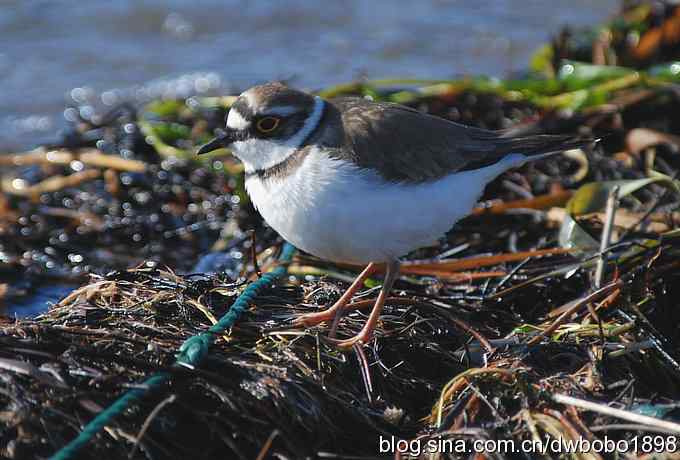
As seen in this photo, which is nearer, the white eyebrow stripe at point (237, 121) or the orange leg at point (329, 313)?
the orange leg at point (329, 313)

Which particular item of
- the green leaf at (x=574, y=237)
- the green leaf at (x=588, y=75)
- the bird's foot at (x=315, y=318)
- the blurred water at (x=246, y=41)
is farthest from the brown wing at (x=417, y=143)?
the blurred water at (x=246, y=41)

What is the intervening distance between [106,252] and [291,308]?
2.25 meters

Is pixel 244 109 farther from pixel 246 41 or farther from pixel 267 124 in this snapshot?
pixel 246 41

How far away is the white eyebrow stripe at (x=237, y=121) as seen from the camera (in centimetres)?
439

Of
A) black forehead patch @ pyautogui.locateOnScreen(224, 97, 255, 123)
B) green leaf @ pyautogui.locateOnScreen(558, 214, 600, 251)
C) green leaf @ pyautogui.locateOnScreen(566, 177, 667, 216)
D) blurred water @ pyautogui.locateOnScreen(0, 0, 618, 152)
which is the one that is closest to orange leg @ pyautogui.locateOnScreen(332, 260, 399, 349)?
black forehead patch @ pyautogui.locateOnScreen(224, 97, 255, 123)

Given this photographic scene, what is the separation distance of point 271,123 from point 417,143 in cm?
71

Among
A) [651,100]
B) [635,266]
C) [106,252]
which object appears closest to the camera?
[635,266]

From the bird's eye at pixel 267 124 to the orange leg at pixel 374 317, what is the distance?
854mm

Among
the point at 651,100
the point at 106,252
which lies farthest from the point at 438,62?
the point at 106,252

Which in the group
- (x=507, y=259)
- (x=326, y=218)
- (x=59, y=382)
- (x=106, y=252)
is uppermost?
(x=326, y=218)

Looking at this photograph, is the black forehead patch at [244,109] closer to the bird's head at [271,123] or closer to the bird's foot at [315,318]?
the bird's head at [271,123]

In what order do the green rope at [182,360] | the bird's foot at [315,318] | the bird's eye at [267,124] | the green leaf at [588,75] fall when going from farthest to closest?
the green leaf at [588,75]
the bird's eye at [267,124]
the bird's foot at [315,318]
the green rope at [182,360]

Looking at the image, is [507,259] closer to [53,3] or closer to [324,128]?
[324,128]

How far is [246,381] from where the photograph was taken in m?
3.59
